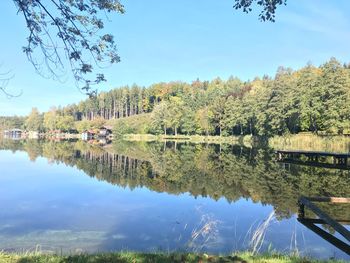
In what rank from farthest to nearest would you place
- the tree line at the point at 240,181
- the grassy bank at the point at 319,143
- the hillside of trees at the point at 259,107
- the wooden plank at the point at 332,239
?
the hillside of trees at the point at 259,107, the grassy bank at the point at 319,143, the tree line at the point at 240,181, the wooden plank at the point at 332,239

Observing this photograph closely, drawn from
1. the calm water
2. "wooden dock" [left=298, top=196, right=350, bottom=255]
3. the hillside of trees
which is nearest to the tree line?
the calm water

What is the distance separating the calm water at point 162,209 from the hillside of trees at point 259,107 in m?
4.68

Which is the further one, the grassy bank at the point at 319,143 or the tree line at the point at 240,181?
the grassy bank at the point at 319,143

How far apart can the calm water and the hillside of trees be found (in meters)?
4.68

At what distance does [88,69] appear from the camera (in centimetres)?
657

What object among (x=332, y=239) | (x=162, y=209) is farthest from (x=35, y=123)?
(x=332, y=239)

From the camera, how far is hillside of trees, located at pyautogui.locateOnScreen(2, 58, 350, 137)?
5572 cm

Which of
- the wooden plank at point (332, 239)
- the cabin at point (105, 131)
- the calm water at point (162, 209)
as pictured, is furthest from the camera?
the cabin at point (105, 131)

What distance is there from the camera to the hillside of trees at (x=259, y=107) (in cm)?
5572

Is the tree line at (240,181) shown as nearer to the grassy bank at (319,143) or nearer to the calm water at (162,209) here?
the calm water at (162,209)

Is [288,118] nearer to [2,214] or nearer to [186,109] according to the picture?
[186,109]

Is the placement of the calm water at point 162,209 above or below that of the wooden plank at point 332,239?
below

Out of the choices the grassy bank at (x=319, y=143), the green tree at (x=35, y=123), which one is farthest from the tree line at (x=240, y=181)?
the green tree at (x=35, y=123)

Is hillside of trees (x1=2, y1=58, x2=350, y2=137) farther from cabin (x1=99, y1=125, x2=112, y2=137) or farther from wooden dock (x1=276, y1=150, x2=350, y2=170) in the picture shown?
wooden dock (x1=276, y1=150, x2=350, y2=170)
